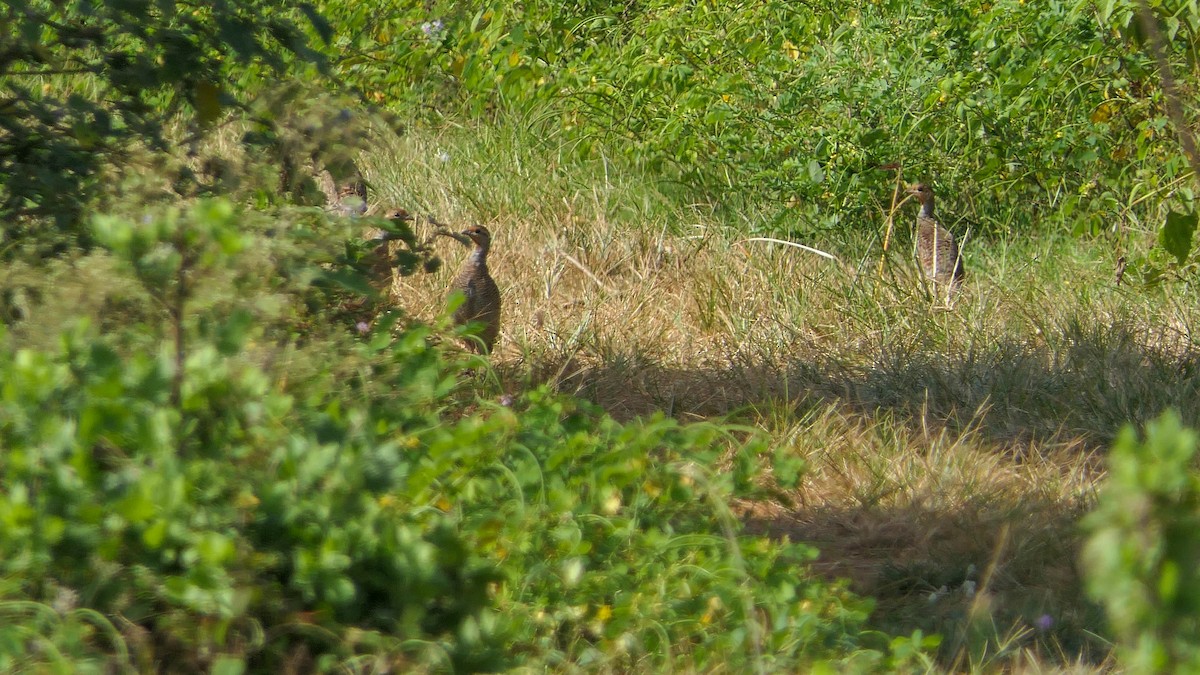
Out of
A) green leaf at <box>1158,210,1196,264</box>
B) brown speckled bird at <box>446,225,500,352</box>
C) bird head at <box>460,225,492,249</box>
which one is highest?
green leaf at <box>1158,210,1196,264</box>

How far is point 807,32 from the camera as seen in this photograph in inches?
311

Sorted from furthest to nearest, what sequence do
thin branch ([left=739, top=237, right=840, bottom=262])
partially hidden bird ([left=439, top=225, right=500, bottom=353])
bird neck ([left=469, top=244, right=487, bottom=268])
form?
thin branch ([left=739, top=237, right=840, bottom=262])
bird neck ([left=469, top=244, right=487, bottom=268])
partially hidden bird ([left=439, top=225, right=500, bottom=353])

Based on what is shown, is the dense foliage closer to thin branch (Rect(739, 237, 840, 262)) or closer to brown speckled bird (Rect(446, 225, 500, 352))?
thin branch (Rect(739, 237, 840, 262))

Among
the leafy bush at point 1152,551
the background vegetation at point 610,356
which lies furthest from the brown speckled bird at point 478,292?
the leafy bush at point 1152,551

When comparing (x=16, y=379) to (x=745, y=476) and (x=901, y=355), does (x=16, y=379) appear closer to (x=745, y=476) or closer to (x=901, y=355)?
(x=745, y=476)

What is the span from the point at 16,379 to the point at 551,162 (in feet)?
19.2

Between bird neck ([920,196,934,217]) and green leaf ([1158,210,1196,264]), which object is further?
bird neck ([920,196,934,217])

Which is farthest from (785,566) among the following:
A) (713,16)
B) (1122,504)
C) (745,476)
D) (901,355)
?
(713,16)

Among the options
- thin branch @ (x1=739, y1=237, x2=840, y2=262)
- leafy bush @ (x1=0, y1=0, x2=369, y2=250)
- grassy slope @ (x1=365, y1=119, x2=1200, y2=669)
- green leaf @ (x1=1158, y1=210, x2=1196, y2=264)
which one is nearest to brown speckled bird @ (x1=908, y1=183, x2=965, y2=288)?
grassy slope @ (x1=365, y1=119, x2=1200, y2=669)

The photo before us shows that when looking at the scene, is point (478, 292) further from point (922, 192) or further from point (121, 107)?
point (922, 192)

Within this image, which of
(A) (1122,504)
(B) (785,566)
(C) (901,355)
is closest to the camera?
(A) (1122,504)

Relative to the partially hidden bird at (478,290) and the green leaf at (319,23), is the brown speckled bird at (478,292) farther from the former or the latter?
the green leaf at (319,23)

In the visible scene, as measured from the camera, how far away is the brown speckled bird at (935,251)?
21.1ft

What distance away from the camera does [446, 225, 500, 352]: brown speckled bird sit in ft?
18.5
